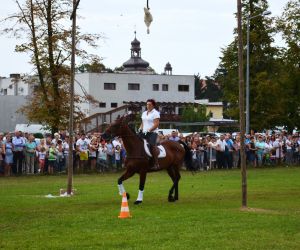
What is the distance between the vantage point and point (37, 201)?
2152cm

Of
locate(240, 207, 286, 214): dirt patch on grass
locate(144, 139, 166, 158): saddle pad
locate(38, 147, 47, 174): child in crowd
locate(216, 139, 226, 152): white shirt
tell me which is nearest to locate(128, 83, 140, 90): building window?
locate(216, 139, 226, 152): white shirt

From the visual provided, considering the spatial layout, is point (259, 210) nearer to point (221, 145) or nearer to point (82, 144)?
point (82, 144)

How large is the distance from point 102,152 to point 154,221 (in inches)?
959

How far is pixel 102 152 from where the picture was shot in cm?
4003

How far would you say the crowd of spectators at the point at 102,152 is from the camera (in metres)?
37.1

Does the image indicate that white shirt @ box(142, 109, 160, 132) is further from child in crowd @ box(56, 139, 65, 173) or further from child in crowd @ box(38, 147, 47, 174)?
child in crowd @ box(56, 139, 65, 173)

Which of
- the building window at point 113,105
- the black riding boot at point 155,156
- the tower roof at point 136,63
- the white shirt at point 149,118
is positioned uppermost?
the tower roof at point 136,63

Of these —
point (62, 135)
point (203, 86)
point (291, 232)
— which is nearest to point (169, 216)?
point (291, 232)

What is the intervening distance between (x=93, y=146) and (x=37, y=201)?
17.7 meters

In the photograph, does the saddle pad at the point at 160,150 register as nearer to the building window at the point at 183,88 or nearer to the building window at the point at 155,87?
the building window at the point at 155,87

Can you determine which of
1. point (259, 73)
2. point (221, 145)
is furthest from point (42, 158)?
point (259, 73)

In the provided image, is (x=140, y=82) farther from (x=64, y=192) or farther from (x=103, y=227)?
(x=103, y=227)

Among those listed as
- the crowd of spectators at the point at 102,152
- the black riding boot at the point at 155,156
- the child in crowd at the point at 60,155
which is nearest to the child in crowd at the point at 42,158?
the crowd of spectators at the point at 102,152

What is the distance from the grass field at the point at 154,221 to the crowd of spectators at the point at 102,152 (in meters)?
11.2
